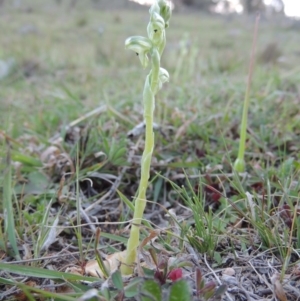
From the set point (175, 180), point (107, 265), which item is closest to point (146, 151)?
point (107, 265)

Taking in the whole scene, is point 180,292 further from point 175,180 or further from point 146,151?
point 175,180

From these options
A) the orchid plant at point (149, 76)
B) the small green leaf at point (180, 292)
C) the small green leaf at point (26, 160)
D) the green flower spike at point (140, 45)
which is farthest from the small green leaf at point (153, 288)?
the small green leaf at point (26, 160)

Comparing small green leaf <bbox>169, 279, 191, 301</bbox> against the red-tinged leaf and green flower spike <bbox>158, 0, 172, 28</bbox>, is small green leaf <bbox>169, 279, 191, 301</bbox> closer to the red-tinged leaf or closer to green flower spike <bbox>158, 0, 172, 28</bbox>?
the red-tinged leaf

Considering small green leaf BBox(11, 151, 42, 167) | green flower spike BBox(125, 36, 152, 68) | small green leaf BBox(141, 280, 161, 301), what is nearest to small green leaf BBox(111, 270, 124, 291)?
small green leaf BBox(141, 280, 161, 301)

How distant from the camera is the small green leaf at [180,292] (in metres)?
0.63

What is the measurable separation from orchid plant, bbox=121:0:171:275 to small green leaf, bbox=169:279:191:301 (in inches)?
5.8

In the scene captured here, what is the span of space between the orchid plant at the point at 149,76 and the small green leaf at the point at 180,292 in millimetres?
147

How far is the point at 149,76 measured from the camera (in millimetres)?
757

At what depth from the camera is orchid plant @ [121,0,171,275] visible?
73cm

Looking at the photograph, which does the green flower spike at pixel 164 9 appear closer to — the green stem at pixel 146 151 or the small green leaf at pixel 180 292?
the green stem at pixel 146 151

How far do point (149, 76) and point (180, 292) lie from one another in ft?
1.24

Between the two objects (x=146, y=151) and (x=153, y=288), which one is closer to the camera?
(x=153, y=288)

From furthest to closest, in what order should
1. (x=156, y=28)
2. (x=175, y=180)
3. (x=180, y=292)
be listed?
1. (x=175, y=180)
2. (x=156, y=28)
3. (x=180, y=292)

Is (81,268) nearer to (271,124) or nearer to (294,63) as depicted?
(271,124)
